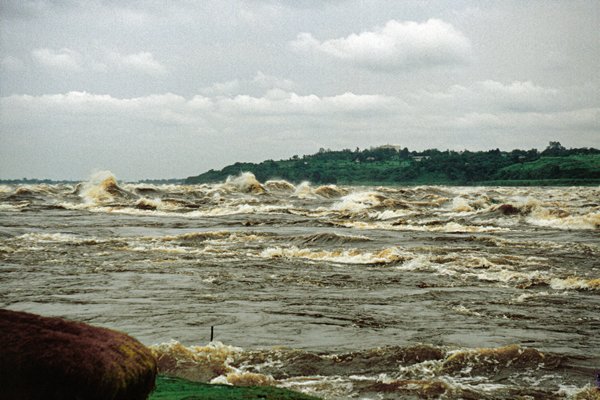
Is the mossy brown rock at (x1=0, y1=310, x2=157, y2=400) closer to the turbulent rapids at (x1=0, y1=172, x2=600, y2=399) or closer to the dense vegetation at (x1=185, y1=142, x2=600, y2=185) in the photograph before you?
the turbulent rapids at (x1=0, y1=172, x2=600, y2=399)

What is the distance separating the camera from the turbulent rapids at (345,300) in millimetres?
7230

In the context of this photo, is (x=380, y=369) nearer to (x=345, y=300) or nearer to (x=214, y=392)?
(x=214, y=392)

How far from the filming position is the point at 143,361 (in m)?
4.12

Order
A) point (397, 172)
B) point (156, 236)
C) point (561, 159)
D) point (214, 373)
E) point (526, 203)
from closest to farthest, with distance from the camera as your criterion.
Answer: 1. point (214, 373)
2. point (156, 236)
3. point (526, 203)
4. point (561, 159)
5. point (397, 172)

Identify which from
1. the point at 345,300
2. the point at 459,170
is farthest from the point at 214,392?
the point at 459,170

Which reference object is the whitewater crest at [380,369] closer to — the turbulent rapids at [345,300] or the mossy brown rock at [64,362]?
the turbulent rapids at [345,300]

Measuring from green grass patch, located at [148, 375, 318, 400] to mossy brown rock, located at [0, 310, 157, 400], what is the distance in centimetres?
113

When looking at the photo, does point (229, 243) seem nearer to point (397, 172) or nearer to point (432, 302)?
point (432, 302)

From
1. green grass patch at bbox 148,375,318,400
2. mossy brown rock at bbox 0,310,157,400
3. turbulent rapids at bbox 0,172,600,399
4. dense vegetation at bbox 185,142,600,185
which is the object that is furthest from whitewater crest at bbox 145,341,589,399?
dense vegetation at bbox 185,142,600,185

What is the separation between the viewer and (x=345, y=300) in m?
11.7

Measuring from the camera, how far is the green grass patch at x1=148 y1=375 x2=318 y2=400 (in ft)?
16.9

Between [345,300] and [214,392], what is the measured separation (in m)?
6.52

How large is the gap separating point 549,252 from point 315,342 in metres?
13.0

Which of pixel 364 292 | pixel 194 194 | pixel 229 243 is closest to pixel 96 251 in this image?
pixel 229 243
